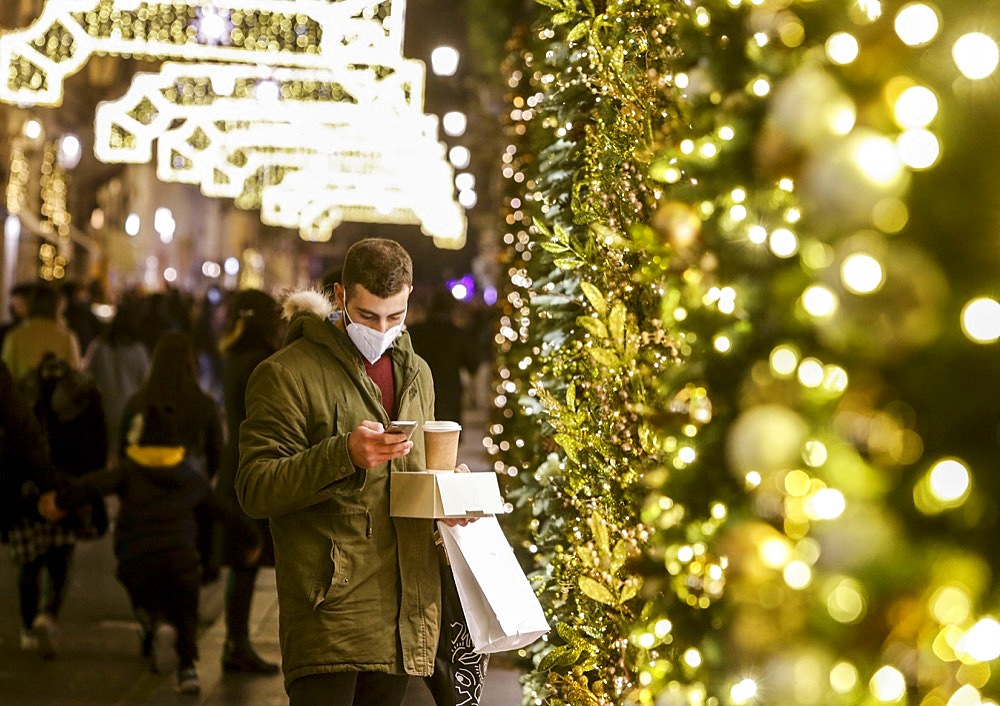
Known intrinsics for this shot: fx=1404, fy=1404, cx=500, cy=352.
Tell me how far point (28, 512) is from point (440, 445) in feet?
17.4

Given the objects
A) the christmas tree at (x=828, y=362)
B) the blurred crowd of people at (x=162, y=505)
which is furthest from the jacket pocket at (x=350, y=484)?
the blurred crowd of people at (x=162, y=505)

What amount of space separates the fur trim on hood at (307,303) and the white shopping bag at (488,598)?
0.89 m

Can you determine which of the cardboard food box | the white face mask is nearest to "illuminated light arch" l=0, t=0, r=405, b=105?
the white face mask

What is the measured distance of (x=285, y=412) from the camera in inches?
168

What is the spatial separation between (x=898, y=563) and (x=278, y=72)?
1348 cm

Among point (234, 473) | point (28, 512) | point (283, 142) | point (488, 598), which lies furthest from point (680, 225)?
point (283, 142)

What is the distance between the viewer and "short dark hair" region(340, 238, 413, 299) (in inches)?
169

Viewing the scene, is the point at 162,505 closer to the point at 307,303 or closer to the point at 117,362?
the point at 307,303

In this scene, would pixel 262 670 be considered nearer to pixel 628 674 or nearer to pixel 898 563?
pixel 628 674

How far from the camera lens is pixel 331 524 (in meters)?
4.25

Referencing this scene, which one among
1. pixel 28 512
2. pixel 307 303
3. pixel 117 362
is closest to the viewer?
pixel 307 303

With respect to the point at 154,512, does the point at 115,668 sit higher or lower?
lower

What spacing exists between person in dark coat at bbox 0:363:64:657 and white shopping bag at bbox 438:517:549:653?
447cm

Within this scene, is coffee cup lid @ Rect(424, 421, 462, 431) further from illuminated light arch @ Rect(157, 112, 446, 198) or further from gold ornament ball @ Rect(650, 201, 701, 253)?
illuminated light arch @ Rect(157, 112, 446, 198)
